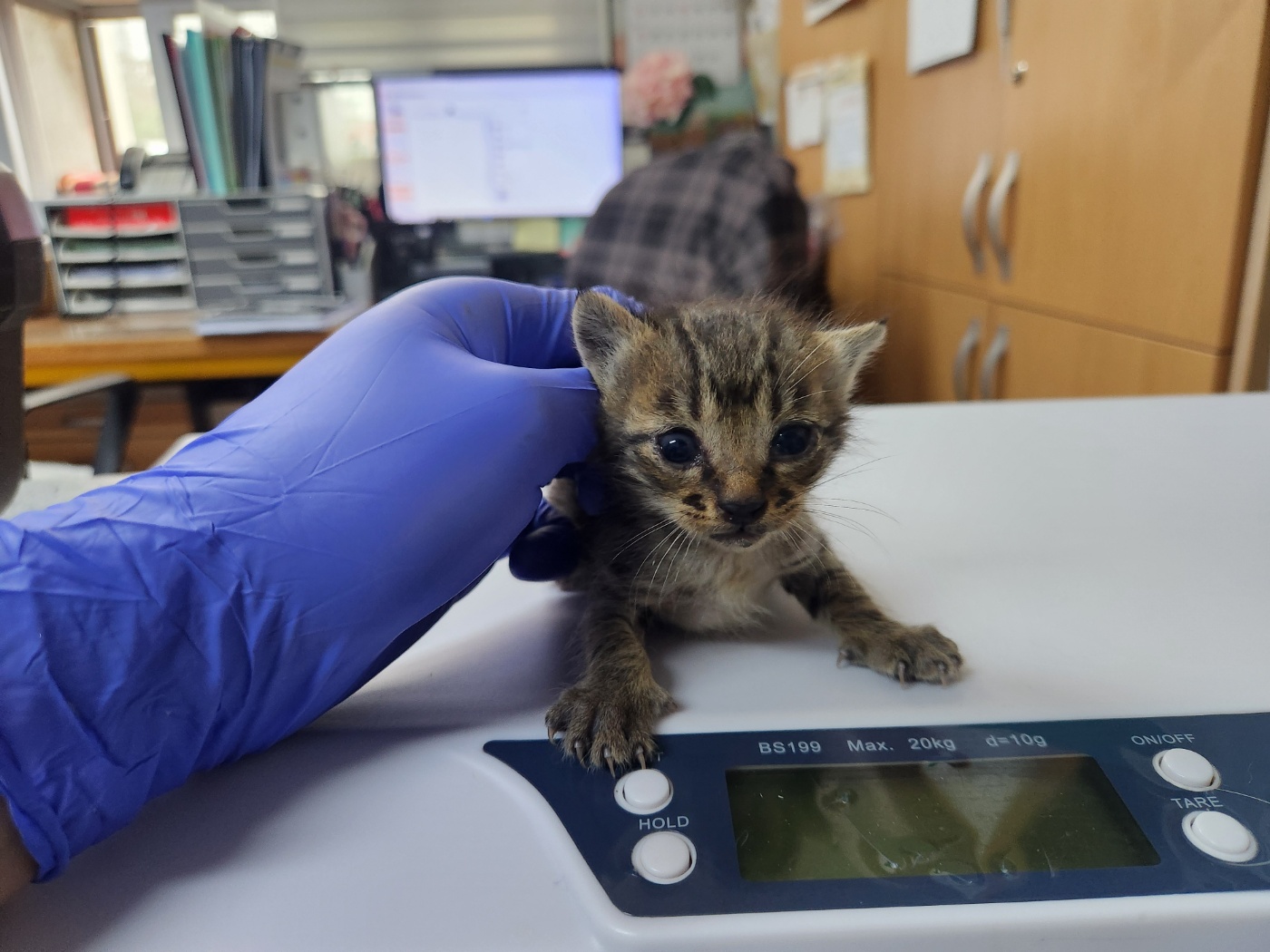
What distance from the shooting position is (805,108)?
279 centimetres

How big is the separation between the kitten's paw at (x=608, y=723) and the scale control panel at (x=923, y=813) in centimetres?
1

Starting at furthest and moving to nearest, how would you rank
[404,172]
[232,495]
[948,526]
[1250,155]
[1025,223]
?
1. [404,172]
2. [1025,223]
3. [1250,155]
4. [948,526]
5. [232,495]

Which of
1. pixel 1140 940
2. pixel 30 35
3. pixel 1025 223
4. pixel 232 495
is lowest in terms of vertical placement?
pixel 1140 940

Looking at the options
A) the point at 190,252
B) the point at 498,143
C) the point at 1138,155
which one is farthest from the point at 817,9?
the point at 190,252

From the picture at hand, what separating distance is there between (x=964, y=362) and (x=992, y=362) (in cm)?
13

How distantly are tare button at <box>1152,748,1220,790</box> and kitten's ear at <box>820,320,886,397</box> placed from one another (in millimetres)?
430

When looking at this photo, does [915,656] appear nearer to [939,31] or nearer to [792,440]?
[792,440]

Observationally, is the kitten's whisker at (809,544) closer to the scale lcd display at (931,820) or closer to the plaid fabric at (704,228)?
the scale lcd display at (931,820)

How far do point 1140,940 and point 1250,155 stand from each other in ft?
3.69

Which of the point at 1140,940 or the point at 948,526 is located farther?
the point at 948,526

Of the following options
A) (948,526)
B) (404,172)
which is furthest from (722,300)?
(404,172)

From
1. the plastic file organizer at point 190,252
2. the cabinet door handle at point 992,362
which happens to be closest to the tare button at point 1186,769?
the cabinet door handle at point 992,362

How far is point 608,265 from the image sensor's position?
7.87 ft

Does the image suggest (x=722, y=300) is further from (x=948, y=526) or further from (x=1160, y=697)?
(x=1160, y=697)
